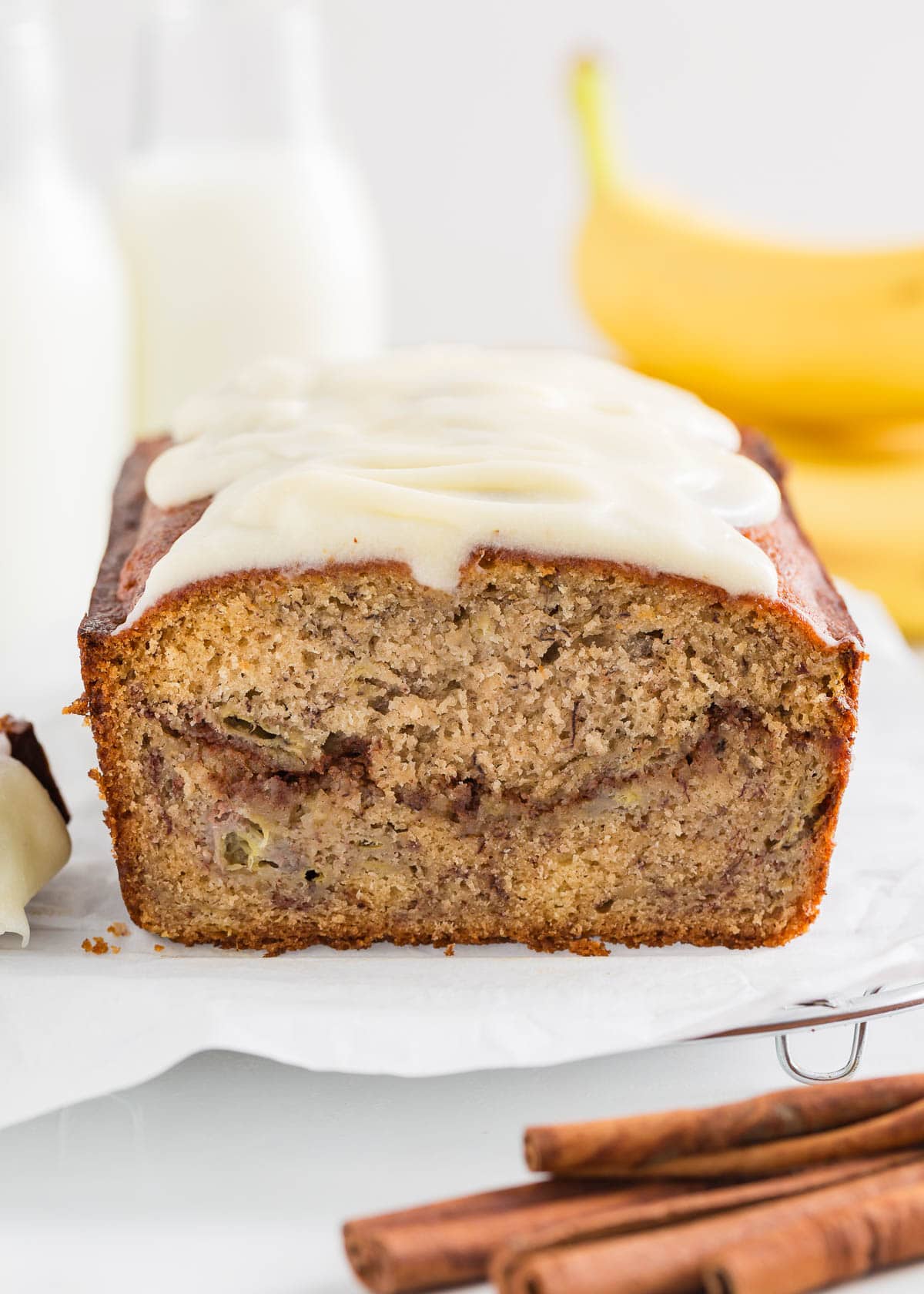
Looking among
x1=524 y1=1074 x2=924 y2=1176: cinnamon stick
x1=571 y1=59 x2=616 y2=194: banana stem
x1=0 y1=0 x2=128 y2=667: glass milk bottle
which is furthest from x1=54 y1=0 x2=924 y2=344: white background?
x1=524 y1=1074 x2=924 y2=1176: cinnamon stick

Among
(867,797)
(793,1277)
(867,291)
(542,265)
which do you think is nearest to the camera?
(793,1277)

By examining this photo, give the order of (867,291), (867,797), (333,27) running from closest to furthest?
1. (867,797)
2. (867,291)
3. (333,27)

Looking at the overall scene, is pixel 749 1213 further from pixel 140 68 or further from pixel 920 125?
pixel 920 125

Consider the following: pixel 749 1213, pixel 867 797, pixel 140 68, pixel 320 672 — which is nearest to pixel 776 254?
pixel 140 68

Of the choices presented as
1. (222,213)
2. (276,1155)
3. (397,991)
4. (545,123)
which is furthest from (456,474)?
(545,123)

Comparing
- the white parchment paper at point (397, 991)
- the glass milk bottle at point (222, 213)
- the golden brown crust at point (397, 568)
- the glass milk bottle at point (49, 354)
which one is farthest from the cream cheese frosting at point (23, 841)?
the glass milk bottle at point (222, 213)

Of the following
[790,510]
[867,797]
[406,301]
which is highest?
[790,510]

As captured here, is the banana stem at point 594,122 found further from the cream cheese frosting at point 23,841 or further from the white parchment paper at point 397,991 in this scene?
the cream cheese frosting at point 23,841

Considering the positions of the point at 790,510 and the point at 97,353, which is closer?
the point at 790,510
